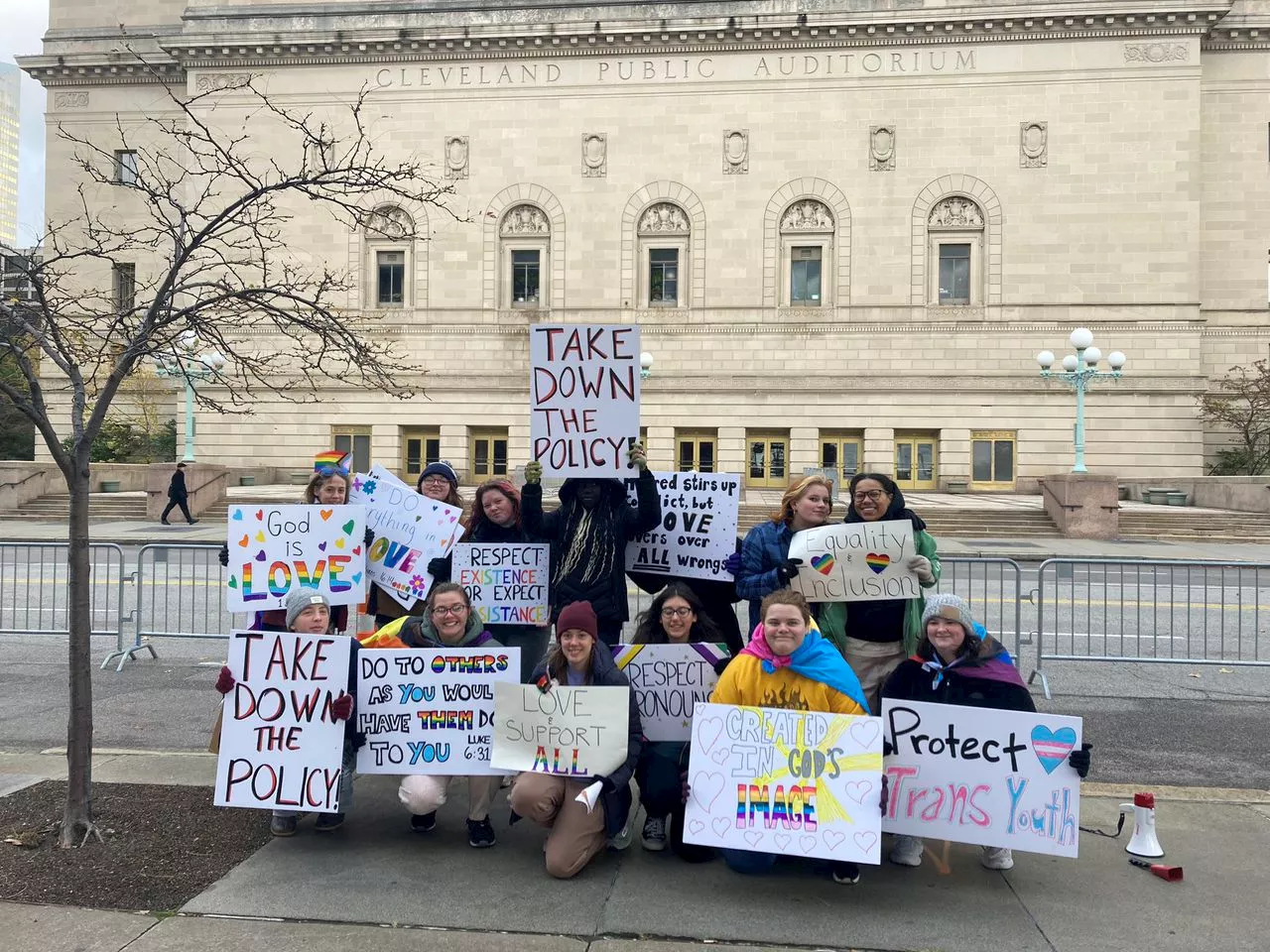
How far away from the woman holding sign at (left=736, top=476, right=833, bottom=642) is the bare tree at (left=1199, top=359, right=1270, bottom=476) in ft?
116

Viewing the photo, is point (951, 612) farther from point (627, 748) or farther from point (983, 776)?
point (627, 748)

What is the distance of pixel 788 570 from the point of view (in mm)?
5770

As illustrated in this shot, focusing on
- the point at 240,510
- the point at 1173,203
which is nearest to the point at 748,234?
the point at 1173,203

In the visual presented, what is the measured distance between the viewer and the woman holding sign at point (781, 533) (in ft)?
19.5

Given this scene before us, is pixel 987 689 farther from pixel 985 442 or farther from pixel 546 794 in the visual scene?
pixel 985 442

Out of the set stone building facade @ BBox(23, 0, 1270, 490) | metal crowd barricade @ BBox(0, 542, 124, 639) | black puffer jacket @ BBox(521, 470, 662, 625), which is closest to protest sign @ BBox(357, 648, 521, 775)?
black puffer jacket @ BBox(521, 470, 662, 625)

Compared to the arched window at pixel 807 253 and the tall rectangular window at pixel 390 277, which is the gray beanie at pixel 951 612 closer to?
Result: the arched window at pixel 807 253

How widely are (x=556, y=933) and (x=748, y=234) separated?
34739mm

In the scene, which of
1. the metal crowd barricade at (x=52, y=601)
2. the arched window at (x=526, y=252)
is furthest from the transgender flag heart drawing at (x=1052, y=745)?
the arched window at (x=526, y=252)

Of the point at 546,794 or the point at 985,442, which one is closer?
the point at 546,794

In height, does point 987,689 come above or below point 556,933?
above

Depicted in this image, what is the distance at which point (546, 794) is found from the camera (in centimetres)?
498

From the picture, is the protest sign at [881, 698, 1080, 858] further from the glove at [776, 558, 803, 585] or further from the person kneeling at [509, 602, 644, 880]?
the person kneeling at [509, 602, 644, 880]

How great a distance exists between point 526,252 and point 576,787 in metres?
34.9
